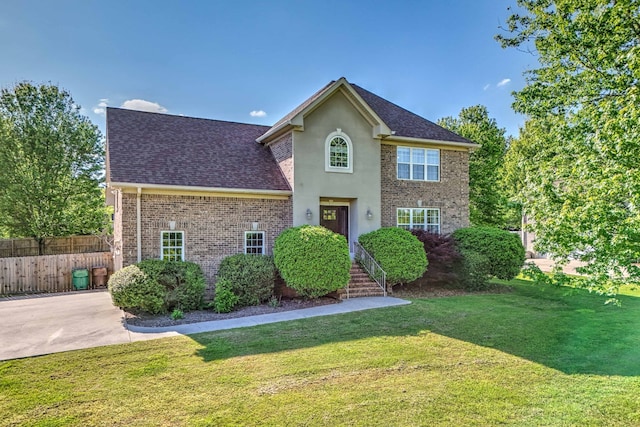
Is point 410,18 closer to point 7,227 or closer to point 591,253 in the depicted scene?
point 591,253

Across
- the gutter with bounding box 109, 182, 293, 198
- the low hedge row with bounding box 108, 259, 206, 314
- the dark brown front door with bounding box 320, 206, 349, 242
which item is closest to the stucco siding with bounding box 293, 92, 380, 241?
the dark brown front door with bounding box 320, 206, 349, 242

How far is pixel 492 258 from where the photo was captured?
15.3 meters

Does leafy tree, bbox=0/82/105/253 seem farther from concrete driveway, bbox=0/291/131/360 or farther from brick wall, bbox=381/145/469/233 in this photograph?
brick wall, bbox=381/145/469/233

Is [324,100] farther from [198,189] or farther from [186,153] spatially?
[198,189]

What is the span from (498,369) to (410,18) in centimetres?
1355

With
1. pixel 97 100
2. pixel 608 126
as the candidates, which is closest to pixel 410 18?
pixel 608 126

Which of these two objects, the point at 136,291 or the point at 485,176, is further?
the point at 485,176

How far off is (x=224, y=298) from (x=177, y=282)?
1.63m

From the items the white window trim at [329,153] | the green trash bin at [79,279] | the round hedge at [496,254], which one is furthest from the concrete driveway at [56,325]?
the round hedge at [496,254]

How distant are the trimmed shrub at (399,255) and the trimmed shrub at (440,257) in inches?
36.8

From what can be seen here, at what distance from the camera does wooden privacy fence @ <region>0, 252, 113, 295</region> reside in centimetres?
1600

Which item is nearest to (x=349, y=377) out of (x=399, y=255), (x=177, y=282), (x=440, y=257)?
(x=177, y=282)

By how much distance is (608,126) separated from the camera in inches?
210

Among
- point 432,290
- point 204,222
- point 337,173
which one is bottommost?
point 432,290
